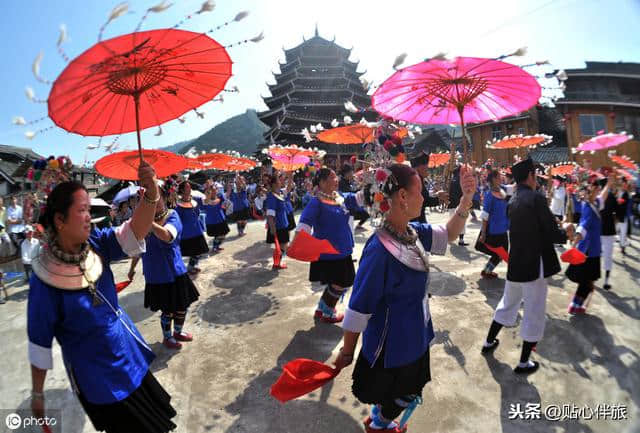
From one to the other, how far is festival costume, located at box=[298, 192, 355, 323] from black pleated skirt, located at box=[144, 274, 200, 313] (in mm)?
1772

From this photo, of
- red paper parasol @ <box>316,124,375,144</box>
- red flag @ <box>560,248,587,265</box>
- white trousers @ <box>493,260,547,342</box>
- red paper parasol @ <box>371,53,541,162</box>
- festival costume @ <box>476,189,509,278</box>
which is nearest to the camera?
red paper parasol @ <box>371,53,541,162</box>

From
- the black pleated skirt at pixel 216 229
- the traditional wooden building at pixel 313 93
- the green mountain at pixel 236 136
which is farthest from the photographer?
the green mountain at pixel 236 136

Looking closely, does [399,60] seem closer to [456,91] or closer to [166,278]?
[456,91]

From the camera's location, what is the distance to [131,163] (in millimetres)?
3643

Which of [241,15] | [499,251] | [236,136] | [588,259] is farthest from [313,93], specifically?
[236,136]

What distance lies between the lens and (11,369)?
12.4 ft

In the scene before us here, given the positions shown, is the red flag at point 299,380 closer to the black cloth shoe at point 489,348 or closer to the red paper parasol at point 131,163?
the black cloth shoe at point 489,348

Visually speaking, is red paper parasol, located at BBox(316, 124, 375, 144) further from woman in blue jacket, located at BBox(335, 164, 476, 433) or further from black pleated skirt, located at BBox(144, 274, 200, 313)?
black pleated skirt, located at BBox(144, 274, 200, 313)

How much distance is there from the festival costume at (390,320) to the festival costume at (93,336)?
1440mm

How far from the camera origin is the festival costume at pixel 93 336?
1733mm

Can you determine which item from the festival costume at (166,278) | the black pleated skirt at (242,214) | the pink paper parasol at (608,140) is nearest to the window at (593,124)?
the pink paper parasol at (608,140)

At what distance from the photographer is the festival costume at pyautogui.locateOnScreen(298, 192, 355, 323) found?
14.0ft

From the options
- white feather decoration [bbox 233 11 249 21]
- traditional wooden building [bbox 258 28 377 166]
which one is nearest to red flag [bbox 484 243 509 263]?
white feather decoration [bbox 233 11 249 21]

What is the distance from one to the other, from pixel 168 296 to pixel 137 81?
2.75 meters
